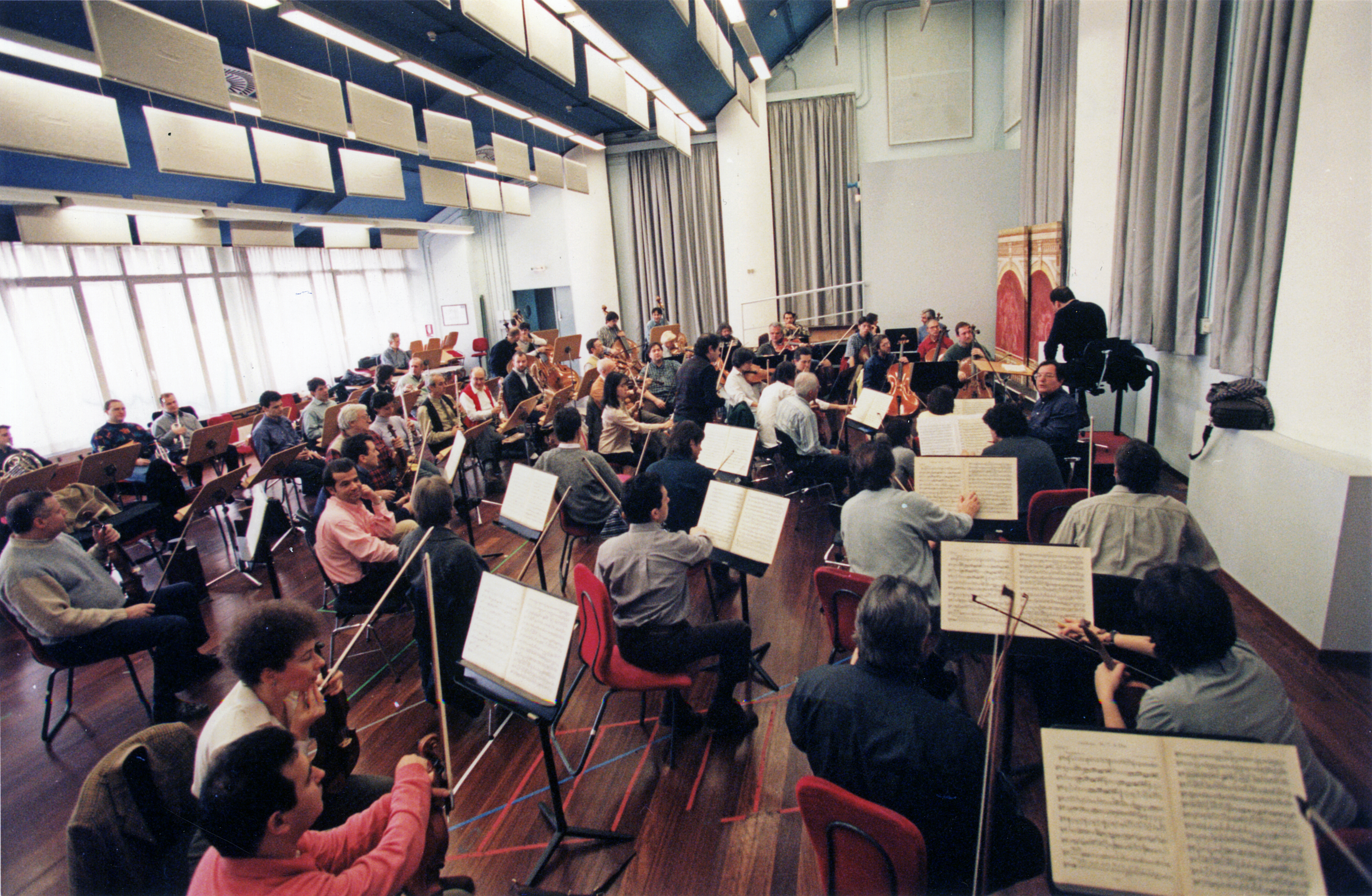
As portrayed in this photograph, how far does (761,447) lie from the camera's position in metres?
5.29

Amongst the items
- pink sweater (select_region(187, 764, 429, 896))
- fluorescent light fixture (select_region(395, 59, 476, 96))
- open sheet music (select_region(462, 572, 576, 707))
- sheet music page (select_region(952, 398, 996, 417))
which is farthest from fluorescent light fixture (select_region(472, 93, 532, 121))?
pink sweater (select_region(187, 764, 429, 896))

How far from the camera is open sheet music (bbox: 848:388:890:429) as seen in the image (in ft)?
15.6

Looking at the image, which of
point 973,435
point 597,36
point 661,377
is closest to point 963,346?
point 973,435

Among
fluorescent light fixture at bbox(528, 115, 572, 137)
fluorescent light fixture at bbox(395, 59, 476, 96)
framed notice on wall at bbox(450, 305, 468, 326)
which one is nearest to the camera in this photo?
fluorescent light fixture at bbox(395, 59, 476, 96)

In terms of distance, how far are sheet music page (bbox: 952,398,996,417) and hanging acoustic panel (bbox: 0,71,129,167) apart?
6108 millimetres

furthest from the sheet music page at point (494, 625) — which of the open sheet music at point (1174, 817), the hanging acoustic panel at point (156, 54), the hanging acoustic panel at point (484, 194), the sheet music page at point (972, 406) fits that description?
the hanging acoustic panel at point (484, 194)

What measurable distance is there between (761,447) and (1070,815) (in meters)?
4.07

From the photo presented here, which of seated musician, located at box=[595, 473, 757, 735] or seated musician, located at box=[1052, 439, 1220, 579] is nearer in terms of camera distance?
seated musician, located at box=[1052, 439, 1220, 579]

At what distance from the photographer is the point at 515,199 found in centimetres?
937

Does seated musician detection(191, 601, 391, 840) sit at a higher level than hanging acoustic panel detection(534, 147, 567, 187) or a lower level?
lower

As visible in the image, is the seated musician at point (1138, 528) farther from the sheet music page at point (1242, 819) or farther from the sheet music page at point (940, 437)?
the sheet music page at point (940, 437)

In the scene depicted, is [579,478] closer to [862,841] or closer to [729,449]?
[729,449]

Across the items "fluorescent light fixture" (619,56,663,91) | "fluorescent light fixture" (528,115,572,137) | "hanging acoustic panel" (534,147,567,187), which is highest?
"fluorescent light fixture" (528,115,572,137)

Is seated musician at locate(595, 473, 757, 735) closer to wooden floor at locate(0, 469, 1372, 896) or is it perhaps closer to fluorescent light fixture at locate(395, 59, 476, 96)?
wooden floor at locate(0, 469, 1372, 896)
